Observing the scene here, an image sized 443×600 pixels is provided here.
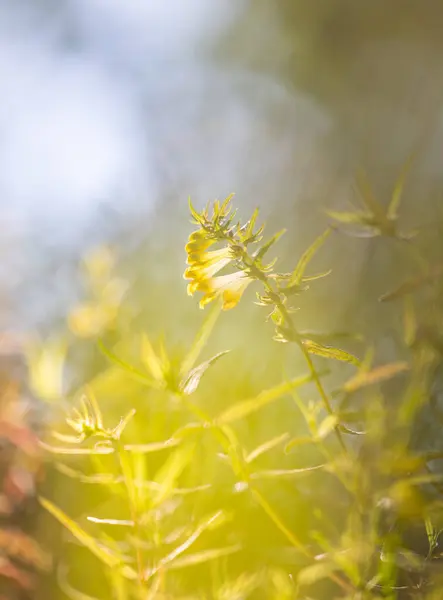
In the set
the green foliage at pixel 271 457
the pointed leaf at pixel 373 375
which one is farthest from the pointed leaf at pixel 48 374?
the pointed leaf at pixel 373 375

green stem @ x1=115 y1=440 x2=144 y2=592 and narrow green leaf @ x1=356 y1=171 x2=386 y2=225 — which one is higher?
narrow green leaf @ x1=356 y1=171 x2=386 y2=225

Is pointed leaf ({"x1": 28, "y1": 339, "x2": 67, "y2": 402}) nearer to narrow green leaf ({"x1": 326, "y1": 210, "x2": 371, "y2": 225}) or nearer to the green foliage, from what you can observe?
the green foliage

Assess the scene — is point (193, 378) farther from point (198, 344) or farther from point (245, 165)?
point (245, 165)

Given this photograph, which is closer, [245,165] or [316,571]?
[316,571]

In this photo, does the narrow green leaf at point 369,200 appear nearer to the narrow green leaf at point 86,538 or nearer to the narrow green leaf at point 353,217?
the narrow green leaf at point 353,217

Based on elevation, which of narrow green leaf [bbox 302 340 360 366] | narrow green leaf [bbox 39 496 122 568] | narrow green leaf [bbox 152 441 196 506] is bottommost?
narrow green leaf [bbox 39 496 122 568]

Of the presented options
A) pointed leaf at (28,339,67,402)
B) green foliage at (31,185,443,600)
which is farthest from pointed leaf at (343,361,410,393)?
pointed leaf at (28,339,67,402)

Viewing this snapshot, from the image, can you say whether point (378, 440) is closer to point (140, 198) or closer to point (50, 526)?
point (50, 526)

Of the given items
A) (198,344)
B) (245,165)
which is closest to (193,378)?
(198,344)

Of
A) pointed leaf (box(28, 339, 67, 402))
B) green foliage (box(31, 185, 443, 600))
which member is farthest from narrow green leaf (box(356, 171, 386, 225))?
pointed leaf (box(28, 339, 67, 402))
